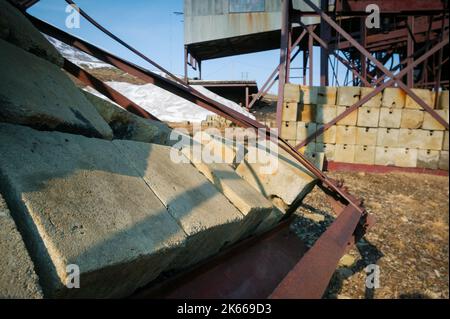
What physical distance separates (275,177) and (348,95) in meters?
4.88

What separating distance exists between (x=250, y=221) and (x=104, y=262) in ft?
3.76

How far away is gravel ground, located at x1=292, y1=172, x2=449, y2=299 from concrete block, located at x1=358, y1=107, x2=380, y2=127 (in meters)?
1.40

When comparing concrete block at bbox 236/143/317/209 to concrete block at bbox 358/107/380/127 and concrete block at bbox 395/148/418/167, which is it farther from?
concrete block at bbox 395/148/418/167

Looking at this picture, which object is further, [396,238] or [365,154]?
[365,154]

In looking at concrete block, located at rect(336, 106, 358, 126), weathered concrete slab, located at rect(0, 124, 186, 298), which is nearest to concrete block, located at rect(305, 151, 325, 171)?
concrete block, located at rect(336, 106, 358, 126)

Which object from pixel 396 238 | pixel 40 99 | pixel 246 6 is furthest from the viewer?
pixel 246 6

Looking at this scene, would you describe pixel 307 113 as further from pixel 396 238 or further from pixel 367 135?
pixel 396 238

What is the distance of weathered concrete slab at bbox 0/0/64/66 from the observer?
5.88 feet

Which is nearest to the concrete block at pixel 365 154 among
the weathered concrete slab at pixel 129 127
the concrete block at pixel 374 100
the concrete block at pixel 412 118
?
the concrete block at pixel 412 118

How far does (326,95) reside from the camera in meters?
6.41

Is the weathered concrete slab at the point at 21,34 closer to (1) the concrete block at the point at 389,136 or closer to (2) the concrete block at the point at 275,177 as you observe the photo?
(2) the concrete block at the point at 275,177

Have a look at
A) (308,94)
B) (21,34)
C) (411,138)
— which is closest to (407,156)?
(411,138)

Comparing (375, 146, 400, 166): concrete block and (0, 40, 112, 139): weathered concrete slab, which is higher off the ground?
(0, 40, 112, 139): weathered concrete slab

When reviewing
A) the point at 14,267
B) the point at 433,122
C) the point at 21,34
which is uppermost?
the point at 21,34
